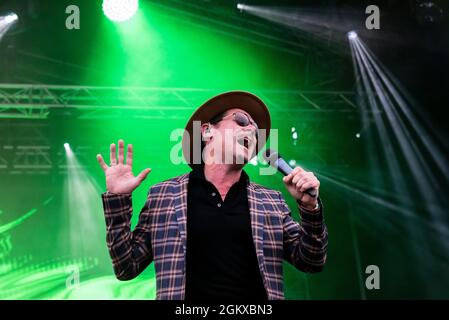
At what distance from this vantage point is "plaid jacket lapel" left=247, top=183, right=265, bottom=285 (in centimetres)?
171

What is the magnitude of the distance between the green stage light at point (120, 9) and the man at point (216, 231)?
9.73 feet

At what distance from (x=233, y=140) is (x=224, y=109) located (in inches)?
8.9

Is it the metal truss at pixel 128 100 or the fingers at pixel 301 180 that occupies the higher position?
the metal truss at pixel 128 100

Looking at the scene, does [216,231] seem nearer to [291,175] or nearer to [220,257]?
[220,257]

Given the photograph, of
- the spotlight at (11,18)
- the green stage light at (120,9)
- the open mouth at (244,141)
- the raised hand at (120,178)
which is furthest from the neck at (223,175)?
the spotlight at (11,18)

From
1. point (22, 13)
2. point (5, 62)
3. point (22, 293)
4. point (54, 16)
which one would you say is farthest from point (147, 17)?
point (22, 293)

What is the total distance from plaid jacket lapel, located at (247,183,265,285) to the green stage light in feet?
10.3

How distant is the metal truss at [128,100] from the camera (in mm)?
4520

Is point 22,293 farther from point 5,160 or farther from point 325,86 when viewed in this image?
point 325,86

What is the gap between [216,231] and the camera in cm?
172

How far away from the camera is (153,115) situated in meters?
4.62

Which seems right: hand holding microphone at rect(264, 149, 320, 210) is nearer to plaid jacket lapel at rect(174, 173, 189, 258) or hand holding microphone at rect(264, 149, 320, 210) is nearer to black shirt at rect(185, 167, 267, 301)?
black shirt at rect(185, 167, 267, 301)

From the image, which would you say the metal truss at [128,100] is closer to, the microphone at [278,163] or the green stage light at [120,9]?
the green stage light at [120,9]
